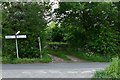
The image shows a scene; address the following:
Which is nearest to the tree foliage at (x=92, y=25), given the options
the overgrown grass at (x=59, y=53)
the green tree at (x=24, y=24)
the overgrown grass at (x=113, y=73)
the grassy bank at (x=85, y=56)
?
the grassy bank at (x=85, y=56)

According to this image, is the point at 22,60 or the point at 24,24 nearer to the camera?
the point at 22,60

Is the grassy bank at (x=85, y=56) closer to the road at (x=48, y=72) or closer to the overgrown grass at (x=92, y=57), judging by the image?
the overgrown grass at (x=92, y=57)

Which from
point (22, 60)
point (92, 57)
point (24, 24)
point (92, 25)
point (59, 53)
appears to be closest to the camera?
point (22, 60)

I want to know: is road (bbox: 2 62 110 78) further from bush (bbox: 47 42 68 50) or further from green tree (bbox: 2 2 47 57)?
bush (bbox: 47 42 68 50)

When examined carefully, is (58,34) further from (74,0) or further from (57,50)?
(74,0)

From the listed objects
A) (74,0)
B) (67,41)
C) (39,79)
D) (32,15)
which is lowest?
(39,79)

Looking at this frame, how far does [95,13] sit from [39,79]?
8.51 m

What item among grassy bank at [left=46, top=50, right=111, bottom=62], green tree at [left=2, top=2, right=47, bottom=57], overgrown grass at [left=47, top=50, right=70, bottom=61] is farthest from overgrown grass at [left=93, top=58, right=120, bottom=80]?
grassy bank at [left=46, top=50, right=111, bottom=62]

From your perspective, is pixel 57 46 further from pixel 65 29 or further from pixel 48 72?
pixel 48 72

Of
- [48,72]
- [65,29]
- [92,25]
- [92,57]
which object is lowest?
[48,72]

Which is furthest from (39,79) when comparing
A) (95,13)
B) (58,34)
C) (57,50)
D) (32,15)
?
(58,34)

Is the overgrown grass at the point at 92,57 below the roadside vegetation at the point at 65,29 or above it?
below

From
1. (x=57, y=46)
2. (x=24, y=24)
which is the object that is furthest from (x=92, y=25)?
(x=24, y=24)

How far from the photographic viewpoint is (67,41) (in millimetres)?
15797
